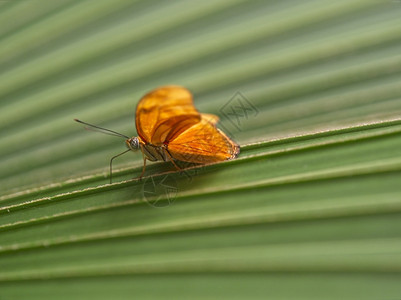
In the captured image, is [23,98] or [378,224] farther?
[23,98]

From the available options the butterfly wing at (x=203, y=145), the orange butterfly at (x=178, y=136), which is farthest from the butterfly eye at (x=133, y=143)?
the butterfly wing at (x=203, y=145)

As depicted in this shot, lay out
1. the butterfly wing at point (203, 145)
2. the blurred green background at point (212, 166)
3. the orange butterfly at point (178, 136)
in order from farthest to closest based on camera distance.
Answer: the butterfly wing at point (203, 145), the orange butterfly at point (178, 136), the blurred green background at point (212, 166)

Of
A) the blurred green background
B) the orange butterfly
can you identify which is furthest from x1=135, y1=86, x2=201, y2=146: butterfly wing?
the blurred green background

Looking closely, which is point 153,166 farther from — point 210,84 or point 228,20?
point 228,20

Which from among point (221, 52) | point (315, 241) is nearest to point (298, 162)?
point (315, 241)

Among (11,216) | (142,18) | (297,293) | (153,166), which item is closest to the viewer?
(297,293)

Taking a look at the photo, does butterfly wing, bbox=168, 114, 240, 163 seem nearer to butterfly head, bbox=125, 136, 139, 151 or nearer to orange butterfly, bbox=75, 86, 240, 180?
orange butterfly, bbox=75, 86, 240, 180

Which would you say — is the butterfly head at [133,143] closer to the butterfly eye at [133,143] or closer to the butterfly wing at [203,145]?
the butterfly eye at [133,143]
